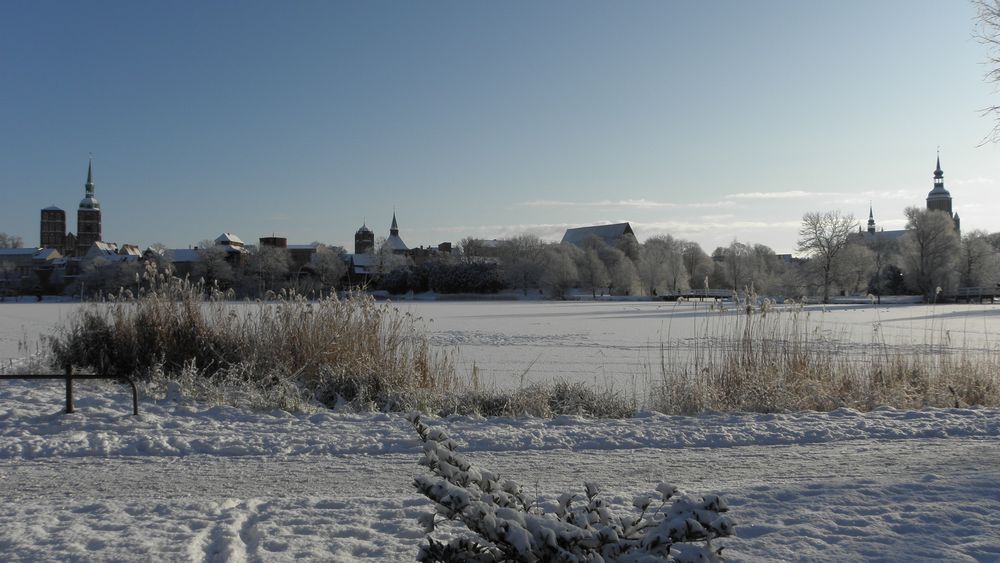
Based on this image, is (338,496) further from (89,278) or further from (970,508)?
(89,278)

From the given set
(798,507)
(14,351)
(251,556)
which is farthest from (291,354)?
(14,351)

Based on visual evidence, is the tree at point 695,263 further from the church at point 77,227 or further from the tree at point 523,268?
the church at point 77,227

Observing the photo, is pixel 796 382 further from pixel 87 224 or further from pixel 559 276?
pixel 87 224

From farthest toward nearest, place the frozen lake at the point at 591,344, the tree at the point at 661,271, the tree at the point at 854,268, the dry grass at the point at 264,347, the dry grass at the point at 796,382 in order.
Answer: the tree at the point at 661,271 < the tree at the point at 854,268 < the frozen lake at the point at 591,344 < the dry grass at the point at 264,347 < the dry grass at the point at 796,382

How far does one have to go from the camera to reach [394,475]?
5.18 metres

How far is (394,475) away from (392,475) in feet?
0.05

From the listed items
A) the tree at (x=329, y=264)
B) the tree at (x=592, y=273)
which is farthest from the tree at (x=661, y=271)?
the tree at (x=329, y=264)

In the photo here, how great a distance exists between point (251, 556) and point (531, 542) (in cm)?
204

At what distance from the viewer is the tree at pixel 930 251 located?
60781mm

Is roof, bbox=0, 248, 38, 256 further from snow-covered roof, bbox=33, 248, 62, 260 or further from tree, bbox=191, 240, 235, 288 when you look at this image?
tree, bbox=191, 240, 235, 288

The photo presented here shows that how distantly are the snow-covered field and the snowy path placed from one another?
2 centimetres

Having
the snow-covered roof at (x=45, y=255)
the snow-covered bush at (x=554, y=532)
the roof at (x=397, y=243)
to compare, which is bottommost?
the snow-covered bush at (x=554, y=532)

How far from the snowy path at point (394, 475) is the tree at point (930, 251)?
208ft

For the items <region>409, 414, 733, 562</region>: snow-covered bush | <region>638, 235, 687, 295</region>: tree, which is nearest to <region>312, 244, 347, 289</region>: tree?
<region>638, 235, 687, 295</region>: tree
